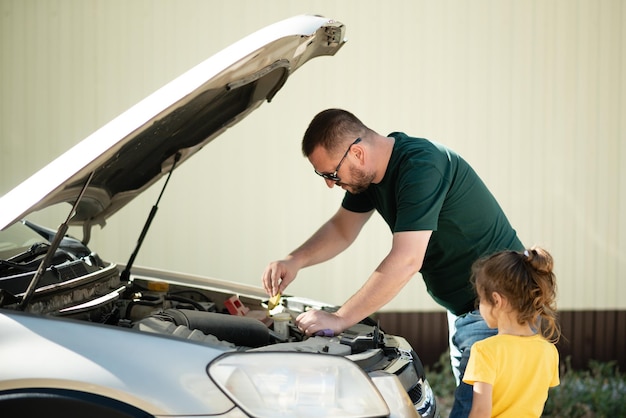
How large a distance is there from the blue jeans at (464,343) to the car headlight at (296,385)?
2.32ft

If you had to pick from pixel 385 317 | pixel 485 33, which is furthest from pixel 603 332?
pixel 485 33

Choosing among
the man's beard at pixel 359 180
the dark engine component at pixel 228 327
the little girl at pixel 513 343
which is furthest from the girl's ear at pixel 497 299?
the dark engine component at pixel 228 327

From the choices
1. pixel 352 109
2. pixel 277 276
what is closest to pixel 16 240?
pixel 277 276

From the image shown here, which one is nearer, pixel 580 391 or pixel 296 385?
pixel 296 385

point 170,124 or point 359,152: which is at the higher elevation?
point 170,124

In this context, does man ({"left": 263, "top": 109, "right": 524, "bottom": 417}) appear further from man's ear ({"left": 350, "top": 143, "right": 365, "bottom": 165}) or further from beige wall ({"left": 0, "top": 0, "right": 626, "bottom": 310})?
beige wall ({"left": 0, "top": 0, "right": 626, "bottom": 310})

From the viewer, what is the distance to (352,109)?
6449 millimetres

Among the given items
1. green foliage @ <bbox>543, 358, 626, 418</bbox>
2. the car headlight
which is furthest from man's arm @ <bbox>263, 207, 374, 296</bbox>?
green foliage @ <bbox>543, 358, 626, 418</bbox>

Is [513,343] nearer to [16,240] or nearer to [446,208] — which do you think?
[446,208]

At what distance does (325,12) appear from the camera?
6.41 meters

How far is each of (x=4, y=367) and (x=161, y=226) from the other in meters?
3.97

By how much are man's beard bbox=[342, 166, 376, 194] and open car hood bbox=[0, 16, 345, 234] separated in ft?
1.67

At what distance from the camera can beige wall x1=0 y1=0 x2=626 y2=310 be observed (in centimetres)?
638

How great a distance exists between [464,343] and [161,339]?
146 cm
